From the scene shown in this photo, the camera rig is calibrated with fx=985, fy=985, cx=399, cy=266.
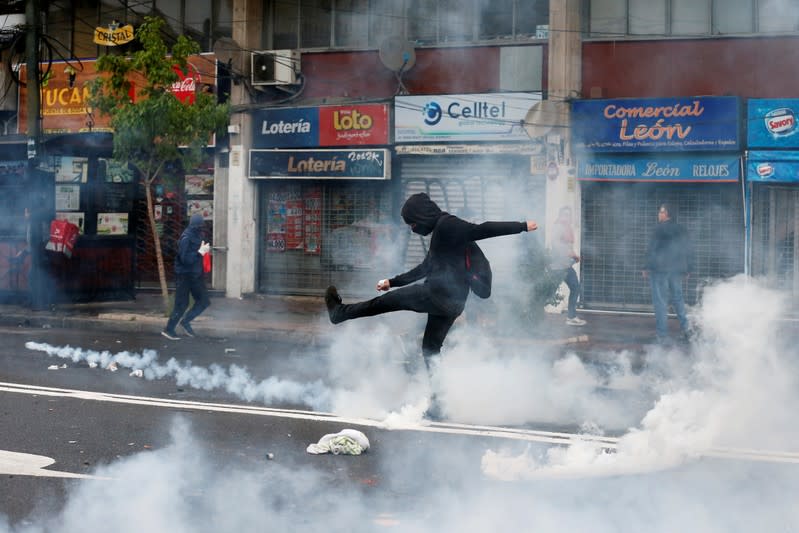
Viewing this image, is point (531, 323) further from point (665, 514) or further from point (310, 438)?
point (665, 514)

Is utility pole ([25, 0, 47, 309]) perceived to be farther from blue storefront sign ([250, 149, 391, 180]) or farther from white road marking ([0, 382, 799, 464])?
Result: white road marking ([0, 382, 799, 464])

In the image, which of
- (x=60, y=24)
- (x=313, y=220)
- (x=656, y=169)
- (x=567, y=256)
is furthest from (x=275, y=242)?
(x=656, y=169)

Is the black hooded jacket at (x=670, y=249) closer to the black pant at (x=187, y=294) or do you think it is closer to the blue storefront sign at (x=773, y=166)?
the blue storefront sign at (x=773, y=166)

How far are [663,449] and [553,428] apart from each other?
47.4 inches

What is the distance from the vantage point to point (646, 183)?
1359cm

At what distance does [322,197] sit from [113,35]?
443cm

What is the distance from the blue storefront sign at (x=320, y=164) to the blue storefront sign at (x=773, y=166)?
5.03 meters

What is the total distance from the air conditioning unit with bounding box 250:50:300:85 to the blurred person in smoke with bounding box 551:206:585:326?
4839mm

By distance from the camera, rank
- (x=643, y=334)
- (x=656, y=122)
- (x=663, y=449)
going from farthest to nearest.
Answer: (x=656, y=122), (x=643, y=334), (x=663, y=449)

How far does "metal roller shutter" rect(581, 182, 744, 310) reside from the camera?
1337 cm

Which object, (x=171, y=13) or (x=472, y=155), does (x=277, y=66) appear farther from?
(x=472, y=155)

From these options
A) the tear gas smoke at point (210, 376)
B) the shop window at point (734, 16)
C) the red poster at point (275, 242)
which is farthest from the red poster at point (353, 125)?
the tear gas smoke at point (210, 376)

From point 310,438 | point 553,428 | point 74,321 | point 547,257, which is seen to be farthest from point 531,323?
point 74,321

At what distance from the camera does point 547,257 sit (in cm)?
1037
